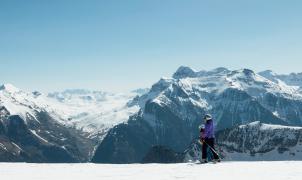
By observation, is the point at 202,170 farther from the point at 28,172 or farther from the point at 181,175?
the point at 28,172

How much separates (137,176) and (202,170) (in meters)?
5.60

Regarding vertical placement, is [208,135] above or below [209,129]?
below

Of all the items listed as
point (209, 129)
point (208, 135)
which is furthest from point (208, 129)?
point (208, 135)

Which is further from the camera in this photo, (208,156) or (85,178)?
(208,156)

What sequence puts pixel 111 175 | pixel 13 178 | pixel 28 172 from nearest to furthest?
pixel 13 178 < pixel 111 175 < pixel 28 172

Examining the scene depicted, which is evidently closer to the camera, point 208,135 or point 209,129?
point 209,129

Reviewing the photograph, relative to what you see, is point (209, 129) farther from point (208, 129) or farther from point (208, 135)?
point (208, 135)

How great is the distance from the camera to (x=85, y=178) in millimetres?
30859

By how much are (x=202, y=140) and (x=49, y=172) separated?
1336cm

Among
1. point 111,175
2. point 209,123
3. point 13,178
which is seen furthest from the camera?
point 209,123

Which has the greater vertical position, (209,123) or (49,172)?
(209,123)

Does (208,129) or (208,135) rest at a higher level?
(208,129)

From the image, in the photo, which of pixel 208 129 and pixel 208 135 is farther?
pixel 208 135

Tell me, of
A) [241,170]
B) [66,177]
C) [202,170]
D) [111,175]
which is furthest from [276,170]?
[66,177]
